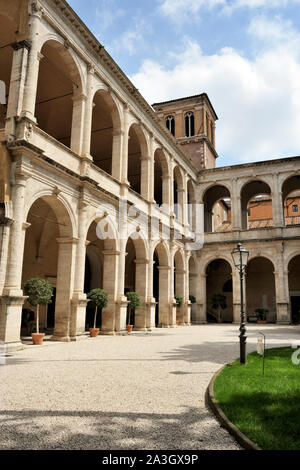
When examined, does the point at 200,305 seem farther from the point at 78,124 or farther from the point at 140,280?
the point at 78,124

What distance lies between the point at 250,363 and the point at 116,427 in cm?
491

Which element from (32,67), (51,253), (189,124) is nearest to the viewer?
(32,67)

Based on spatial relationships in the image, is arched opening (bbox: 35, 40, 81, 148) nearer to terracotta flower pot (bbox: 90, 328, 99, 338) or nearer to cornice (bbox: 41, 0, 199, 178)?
cornice (bbox: 41, 0, 199, 178)

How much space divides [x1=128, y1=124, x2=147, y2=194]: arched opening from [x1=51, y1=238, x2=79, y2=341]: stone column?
29.9 feet

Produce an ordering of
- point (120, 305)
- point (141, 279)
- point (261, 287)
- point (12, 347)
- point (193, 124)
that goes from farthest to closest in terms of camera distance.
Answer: point (193, 124) → point (261, 287) → point (141, 279) → point (120, 305) → point (12, 347)

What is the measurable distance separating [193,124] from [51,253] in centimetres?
2106

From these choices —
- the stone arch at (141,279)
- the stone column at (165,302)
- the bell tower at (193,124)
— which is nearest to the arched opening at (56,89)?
the stone arch at (141,279)

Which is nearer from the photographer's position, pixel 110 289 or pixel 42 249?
pixel 110 289

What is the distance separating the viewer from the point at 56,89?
1775 cm

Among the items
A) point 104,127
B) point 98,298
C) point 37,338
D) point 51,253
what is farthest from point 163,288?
point 37,338

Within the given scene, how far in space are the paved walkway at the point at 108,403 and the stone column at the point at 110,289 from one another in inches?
258

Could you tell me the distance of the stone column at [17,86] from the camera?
1148cm

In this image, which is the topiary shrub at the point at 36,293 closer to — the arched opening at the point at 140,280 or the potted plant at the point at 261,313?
the arched opening at the point at 140,280
